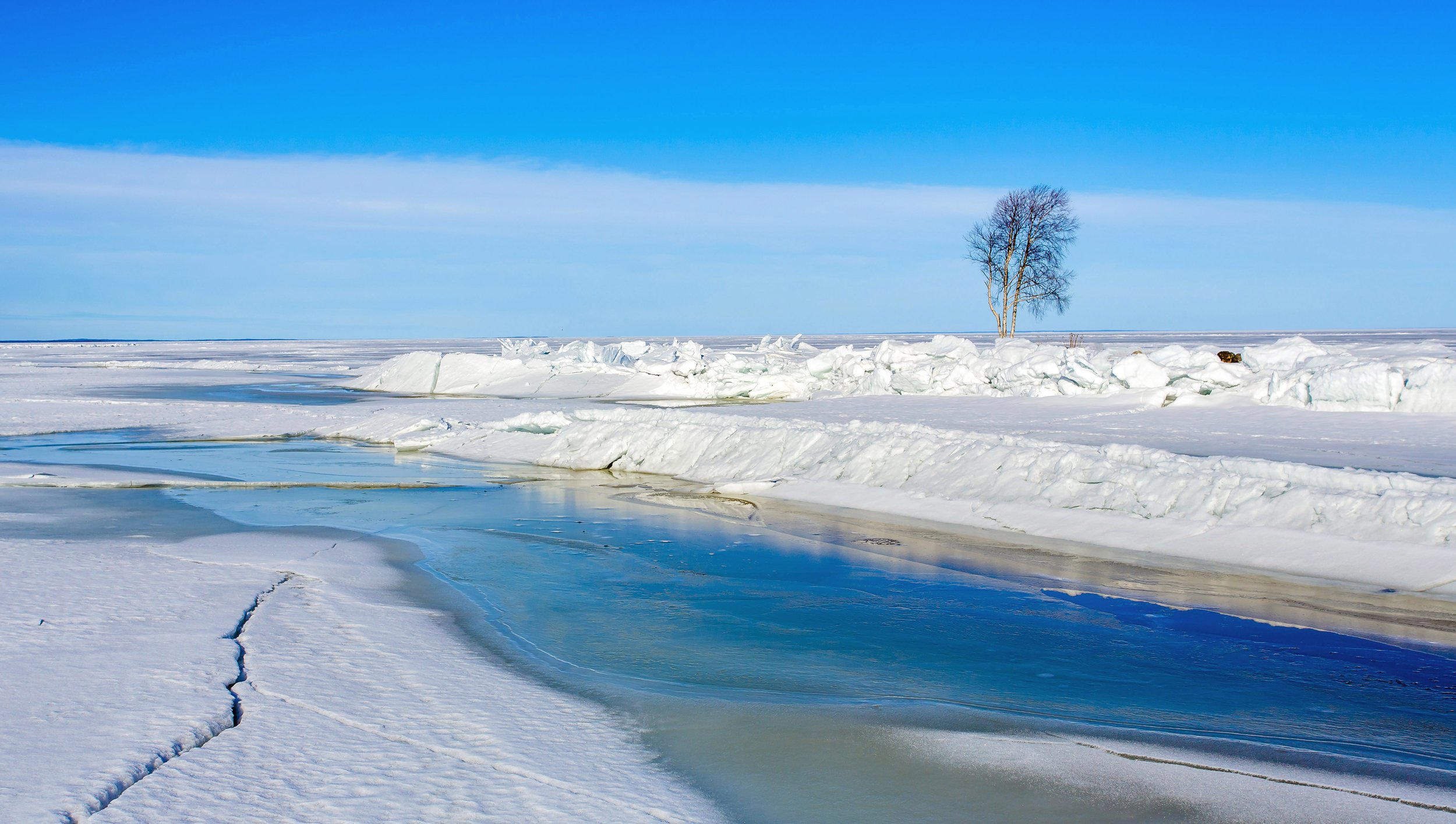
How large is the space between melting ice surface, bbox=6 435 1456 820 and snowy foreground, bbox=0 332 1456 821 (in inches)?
20.6

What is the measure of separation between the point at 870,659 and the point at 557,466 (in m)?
10.2

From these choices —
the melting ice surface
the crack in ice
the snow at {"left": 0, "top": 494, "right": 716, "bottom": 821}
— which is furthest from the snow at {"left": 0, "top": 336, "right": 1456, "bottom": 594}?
the crack in ice

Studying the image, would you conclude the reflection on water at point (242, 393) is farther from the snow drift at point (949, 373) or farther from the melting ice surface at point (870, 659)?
the melting ice surface at point (870, 659)

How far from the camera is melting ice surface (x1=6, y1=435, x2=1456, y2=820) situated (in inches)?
177

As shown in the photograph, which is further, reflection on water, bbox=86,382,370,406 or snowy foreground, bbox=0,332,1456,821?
reflection on water, bbox=86,382,370,406

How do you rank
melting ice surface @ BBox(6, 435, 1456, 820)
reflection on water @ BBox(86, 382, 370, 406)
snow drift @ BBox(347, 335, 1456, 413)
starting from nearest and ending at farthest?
melting ice surface @ BBox(6, 435, 1456, 820) → snow drift @ BBox(347, 335, 1456, 413) → reflection on water @ BBox(86, 382, 370, 406)

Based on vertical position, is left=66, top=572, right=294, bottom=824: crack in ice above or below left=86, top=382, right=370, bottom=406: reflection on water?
below

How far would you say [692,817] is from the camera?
3.70 m

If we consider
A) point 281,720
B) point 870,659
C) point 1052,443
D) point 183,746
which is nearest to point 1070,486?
point 1052,443

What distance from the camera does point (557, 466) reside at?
15414mm

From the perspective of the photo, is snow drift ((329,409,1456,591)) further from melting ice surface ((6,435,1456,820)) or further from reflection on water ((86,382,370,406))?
reflection on water ((86,382,370,406))

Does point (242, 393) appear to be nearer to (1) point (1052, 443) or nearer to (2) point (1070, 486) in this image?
(1) point (1052, 443)

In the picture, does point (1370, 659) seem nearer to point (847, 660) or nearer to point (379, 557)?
point (847, 660)

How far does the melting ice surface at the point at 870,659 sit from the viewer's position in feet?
14.8
